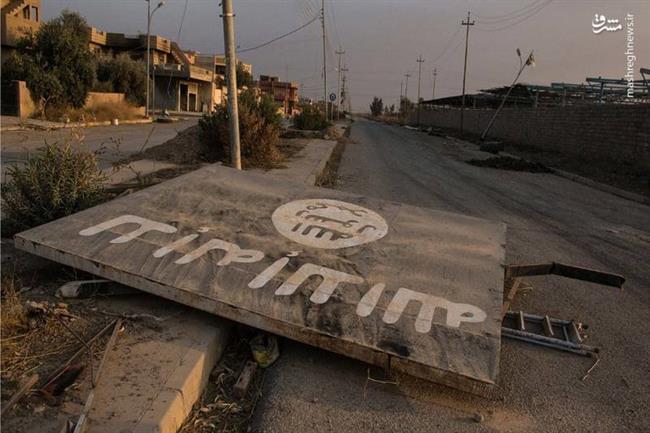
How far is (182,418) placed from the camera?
2.87 metres

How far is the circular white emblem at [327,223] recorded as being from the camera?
445cm

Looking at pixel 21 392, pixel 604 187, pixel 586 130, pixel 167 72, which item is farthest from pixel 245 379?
pixel 167 72

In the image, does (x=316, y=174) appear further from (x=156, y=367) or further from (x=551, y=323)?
(x=156, y=367)

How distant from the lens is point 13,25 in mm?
39969

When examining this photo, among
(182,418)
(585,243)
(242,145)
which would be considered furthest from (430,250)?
(242,145)

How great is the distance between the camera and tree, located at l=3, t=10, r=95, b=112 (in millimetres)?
31828

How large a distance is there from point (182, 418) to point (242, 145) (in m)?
10.4

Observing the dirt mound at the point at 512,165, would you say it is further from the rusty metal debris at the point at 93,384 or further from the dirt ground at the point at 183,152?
the rusty metal debris at the point at 93,384

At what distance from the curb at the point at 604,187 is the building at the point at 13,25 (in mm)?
34794

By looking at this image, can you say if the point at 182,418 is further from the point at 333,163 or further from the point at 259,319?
the point at 333,163

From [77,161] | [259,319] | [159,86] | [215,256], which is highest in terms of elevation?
[159,86]

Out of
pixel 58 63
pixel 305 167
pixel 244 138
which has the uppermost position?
pixel 58 63

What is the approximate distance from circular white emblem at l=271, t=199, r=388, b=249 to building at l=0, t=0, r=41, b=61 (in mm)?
38212

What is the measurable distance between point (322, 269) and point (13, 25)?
45.4m
